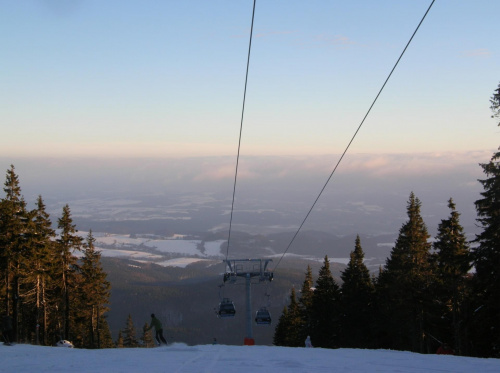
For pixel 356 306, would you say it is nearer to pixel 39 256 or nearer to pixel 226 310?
pixel 226 310

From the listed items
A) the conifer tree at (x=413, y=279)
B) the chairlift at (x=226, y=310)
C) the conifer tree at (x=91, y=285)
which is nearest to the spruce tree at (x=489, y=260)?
the conifer tree at (x=413, y=279)

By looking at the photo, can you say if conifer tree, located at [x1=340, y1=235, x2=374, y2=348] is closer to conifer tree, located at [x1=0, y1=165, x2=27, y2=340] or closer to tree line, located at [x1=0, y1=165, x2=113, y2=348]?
tree line, located at [x1=0, y1=165, x2=113, y2=348]

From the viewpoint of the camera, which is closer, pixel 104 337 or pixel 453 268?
pixel 453 268

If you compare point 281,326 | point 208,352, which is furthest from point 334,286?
point 208,352

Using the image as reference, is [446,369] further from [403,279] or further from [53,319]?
[53,319]

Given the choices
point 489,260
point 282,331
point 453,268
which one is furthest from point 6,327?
point 282,331

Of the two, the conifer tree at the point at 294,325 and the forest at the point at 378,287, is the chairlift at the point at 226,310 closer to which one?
the forest at the point at 378,287

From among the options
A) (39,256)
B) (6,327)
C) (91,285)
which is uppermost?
(39,256)

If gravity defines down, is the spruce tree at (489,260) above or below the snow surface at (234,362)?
above
